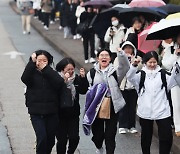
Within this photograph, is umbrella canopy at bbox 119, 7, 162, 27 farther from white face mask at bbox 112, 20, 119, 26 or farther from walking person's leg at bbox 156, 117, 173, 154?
walking person's leg at bbox 156, 117, 173, 154

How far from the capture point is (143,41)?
9547 millimetres

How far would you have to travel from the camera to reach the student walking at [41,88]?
7.08 metres

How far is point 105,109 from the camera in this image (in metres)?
7.51

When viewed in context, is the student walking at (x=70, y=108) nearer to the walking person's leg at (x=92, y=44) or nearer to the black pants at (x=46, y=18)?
the walking person's leg at (x=92, y=44)

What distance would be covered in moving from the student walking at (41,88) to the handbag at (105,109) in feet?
2.16

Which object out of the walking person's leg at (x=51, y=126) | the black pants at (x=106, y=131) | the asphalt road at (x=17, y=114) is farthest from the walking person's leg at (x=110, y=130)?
the asphalt road at (x=17, y=114)

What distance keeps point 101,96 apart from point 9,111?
12.8ft

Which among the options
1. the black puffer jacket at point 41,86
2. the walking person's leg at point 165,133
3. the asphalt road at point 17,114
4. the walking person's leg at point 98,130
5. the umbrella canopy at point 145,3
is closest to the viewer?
the black puffer jacket at point 41,86

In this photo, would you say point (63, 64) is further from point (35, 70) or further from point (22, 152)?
point (22, 152)

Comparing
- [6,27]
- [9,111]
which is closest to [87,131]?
[9,111]

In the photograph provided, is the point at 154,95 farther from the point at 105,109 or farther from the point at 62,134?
the point at 62,134

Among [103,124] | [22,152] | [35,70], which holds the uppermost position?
[35,70]

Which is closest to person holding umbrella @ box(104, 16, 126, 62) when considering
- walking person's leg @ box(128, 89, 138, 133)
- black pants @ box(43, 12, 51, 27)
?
walking person's leg @ box(128, 89, 138, 133)

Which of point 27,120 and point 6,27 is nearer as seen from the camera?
point 27,120
